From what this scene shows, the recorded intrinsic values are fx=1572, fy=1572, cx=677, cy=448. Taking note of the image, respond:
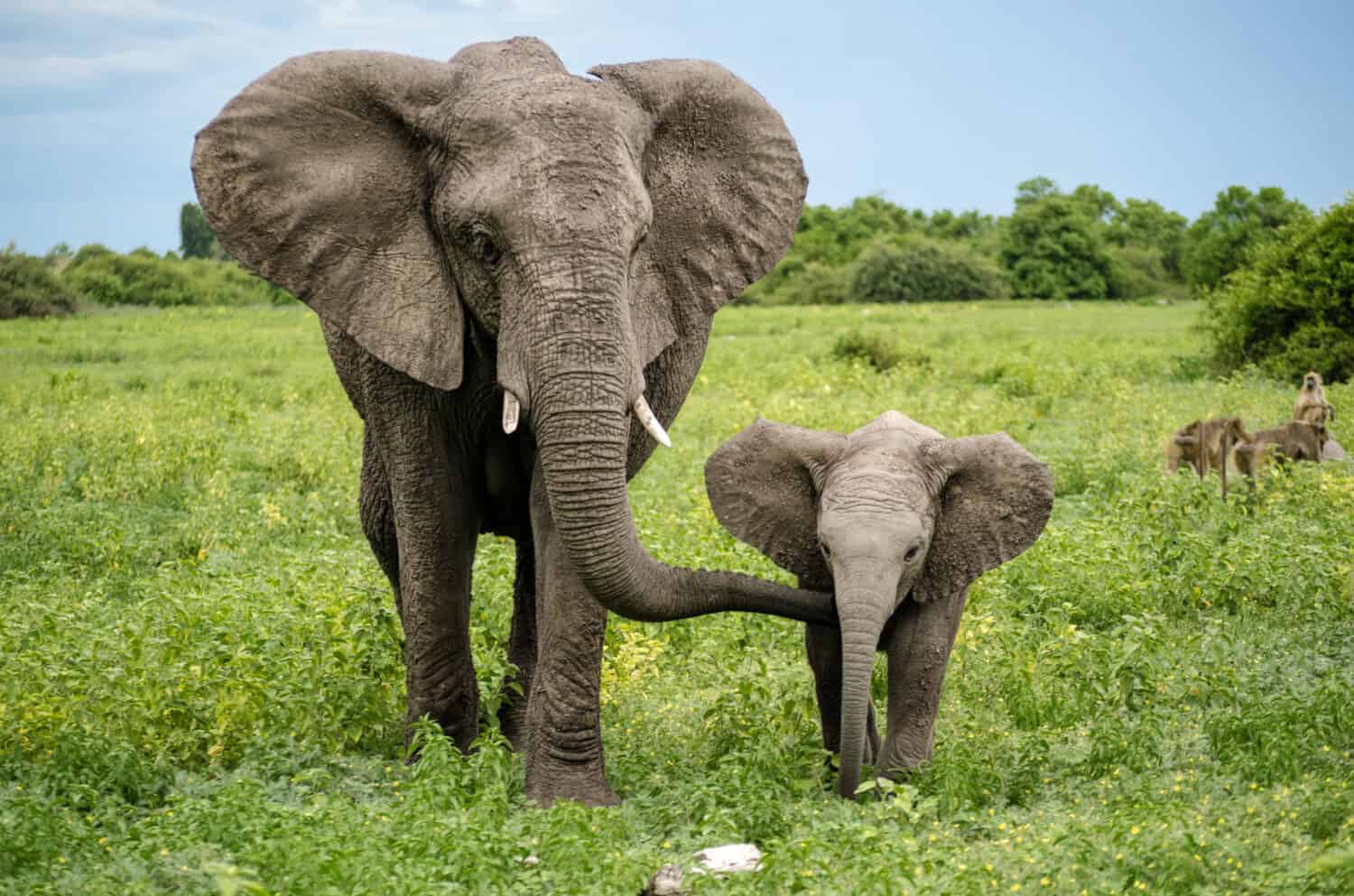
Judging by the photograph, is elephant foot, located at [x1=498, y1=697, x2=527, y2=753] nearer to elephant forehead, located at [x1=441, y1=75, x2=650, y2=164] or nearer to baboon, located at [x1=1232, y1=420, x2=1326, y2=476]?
elephant forehead, located at [x1=441, y1=75, x2=650, y2=164]

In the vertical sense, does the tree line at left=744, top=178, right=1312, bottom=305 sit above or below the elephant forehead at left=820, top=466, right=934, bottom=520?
above

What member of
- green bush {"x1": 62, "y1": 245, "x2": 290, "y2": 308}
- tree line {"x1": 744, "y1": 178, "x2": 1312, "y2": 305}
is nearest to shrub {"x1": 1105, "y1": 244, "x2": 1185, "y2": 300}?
tree line {"x1": 744, "y1": 178, "x2": 1312, "y2": 305}

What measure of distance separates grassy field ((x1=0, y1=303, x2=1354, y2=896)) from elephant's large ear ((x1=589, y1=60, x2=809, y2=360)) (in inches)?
66.2

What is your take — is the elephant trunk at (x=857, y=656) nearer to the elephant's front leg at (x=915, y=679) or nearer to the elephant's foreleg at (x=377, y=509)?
the elephant's front leg at (x=915, y=679)

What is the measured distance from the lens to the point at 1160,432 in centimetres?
1350

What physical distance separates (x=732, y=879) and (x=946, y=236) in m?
65.3

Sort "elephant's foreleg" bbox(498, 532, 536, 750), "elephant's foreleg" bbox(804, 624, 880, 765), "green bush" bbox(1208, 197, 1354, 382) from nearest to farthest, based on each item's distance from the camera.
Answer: "elephant's foreleg" bbox(804, 624, 880, 765) → "elephant's foreleg" bbox(498, 532, 536, 750) → "green bush" bbox(1208, 197, 1354, 382)

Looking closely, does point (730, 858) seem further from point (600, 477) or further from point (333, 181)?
point (333, 181)

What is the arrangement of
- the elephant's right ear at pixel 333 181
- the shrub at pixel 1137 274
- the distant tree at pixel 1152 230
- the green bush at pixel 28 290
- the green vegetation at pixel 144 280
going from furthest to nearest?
the distant tree at pixel 1152 230 → the shrub at pixel 1137 274 → the green vegetation at pixel 144 280 → the green bush at pixel 28 290 → the elephant's right ear at pixel 333 181

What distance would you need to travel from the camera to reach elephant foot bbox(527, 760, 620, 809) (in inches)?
221

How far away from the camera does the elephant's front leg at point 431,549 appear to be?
5660 mm

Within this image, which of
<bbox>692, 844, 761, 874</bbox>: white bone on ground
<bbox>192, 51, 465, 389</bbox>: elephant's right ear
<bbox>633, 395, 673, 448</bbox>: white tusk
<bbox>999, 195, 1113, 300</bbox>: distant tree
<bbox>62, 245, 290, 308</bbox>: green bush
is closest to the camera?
<bbox>692, 844, 761, 874</bbox>: white bone on ground

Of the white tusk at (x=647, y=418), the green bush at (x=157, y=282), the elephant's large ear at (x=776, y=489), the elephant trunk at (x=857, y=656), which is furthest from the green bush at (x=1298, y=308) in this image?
the green bush at (x=157, y=282)

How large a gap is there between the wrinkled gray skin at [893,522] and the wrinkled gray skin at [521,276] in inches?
13.8
